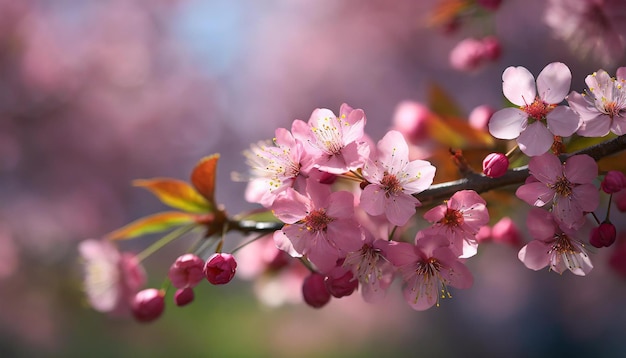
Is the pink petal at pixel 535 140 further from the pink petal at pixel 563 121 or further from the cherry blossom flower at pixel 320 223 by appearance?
the cherry blossom flower at pixel 320 223

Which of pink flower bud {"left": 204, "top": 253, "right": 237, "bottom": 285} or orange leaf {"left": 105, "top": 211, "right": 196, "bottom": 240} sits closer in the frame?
pink flower bud {"left": 204, "top": 253, "right": 237, "bottom": 285}

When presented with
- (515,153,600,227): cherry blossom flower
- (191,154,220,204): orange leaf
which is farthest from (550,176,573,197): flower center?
(191,154,220,204): orange leaf

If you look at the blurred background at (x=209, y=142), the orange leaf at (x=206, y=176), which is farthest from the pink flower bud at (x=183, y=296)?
the blurred background at (x=209, y=142)

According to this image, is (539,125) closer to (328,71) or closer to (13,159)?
(13,159)

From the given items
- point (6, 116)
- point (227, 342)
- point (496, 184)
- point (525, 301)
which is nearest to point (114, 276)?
point (496, 184)

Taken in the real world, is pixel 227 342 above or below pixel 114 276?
below

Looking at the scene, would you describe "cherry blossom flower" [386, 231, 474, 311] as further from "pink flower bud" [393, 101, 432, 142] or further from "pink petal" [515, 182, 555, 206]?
"pink flower bud" [393, 101, 432, 142]
